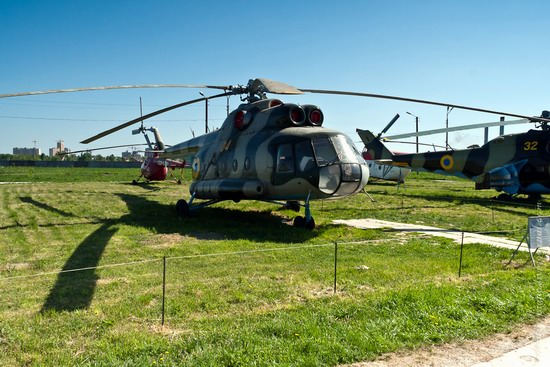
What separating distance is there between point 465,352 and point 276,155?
9070mm

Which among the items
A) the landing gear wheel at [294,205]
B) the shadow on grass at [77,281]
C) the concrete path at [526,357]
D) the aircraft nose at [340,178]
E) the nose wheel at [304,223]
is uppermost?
the aircraft nose at [340,178]

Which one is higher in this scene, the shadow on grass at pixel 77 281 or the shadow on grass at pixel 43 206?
the shadow on grass at pixel 43 206

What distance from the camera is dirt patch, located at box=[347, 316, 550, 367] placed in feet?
16.2

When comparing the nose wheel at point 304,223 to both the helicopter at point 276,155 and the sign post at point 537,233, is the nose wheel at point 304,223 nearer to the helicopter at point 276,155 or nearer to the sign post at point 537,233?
the helicopter at point 276,155

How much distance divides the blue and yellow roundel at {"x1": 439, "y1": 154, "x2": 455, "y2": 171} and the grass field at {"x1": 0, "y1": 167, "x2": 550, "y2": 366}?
12122mm

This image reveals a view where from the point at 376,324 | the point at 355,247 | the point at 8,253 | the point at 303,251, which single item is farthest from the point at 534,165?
the point at 8,253

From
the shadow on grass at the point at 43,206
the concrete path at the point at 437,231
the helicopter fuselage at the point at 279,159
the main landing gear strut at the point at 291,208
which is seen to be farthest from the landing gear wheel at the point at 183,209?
the concrete path at the point at 437,231

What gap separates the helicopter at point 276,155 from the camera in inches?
494

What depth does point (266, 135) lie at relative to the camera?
1416cm

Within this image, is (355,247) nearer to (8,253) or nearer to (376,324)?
(376,324)

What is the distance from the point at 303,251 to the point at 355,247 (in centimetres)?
156

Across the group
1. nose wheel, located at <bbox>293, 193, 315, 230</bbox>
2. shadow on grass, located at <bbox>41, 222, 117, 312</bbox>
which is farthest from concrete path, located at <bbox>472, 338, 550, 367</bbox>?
nose wheel, located at <bbox>293, 193, 315, 230</bbox>

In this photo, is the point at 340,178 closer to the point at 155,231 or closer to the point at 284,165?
the point at 284,165

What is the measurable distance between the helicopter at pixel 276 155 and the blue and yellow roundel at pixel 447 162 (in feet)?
43.2
